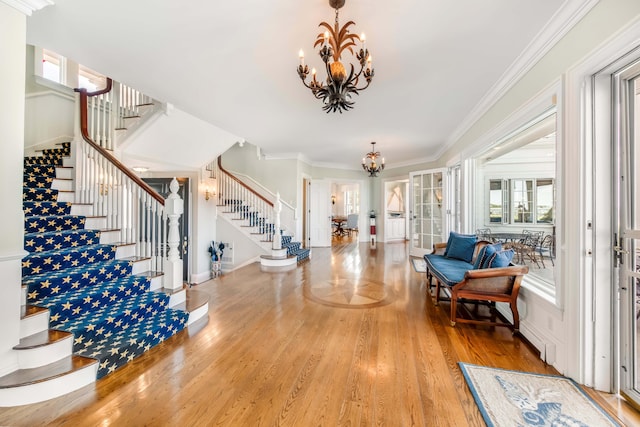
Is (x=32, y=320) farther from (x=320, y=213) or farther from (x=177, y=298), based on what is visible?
(x=320, y=213)

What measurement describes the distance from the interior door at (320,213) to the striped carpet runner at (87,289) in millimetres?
5857

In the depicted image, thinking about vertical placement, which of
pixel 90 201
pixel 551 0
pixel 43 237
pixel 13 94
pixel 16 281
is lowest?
pixel 16 281

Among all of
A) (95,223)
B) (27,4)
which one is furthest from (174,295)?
(27,4)

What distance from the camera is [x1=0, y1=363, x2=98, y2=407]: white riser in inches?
61.9

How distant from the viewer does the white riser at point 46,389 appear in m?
1.57

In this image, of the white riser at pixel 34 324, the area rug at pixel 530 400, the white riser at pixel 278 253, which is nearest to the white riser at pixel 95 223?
the white riser at pixel 34 324

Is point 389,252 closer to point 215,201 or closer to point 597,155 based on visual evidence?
point 215,201

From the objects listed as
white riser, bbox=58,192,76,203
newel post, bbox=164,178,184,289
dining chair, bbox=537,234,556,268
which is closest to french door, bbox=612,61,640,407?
dining chair, bbox=537,234,556,268

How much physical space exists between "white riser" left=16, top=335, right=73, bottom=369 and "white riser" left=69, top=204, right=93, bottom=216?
2085 mm

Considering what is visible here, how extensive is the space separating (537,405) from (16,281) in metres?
3.49

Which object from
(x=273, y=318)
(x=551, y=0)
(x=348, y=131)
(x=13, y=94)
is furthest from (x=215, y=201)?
(x=551, y=0)

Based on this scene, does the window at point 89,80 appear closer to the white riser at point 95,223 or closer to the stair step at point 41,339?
the white riser at point 95,223

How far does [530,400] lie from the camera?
1671 mm

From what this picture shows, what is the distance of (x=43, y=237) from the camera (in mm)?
2578
